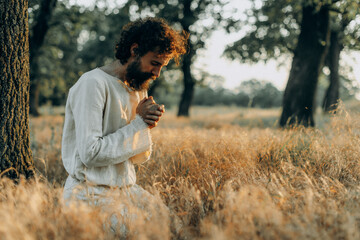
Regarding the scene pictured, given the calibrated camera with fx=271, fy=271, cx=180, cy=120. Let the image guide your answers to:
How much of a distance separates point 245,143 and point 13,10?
302 cm

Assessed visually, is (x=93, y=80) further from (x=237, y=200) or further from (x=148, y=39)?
(x=237, y=200)

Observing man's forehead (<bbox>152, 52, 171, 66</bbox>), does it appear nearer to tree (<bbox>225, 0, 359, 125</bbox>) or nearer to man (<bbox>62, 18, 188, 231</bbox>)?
man (<bbox>62, 18, 188, 231</bbox>)

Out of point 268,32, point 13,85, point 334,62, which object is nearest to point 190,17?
point 268,32

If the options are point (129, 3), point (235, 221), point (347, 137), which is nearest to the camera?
point (235, 221)

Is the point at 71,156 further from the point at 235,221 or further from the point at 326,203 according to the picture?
the point at 326,203

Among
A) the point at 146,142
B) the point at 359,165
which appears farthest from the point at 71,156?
the point at 359,165

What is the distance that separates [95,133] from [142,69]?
2.21 feet

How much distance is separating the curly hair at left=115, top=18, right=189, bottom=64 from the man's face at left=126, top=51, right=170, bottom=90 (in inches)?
1.8

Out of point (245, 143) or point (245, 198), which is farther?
point (245, 143)

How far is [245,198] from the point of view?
1790mm

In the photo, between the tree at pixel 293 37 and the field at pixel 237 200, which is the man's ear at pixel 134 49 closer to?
the field at pixel 237 200

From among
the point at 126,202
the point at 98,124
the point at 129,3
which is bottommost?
the point at 126,202

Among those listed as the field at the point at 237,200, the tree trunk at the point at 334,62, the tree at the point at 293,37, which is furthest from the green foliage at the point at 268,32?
the field at the point at 237,200

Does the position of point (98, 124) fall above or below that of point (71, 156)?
above
